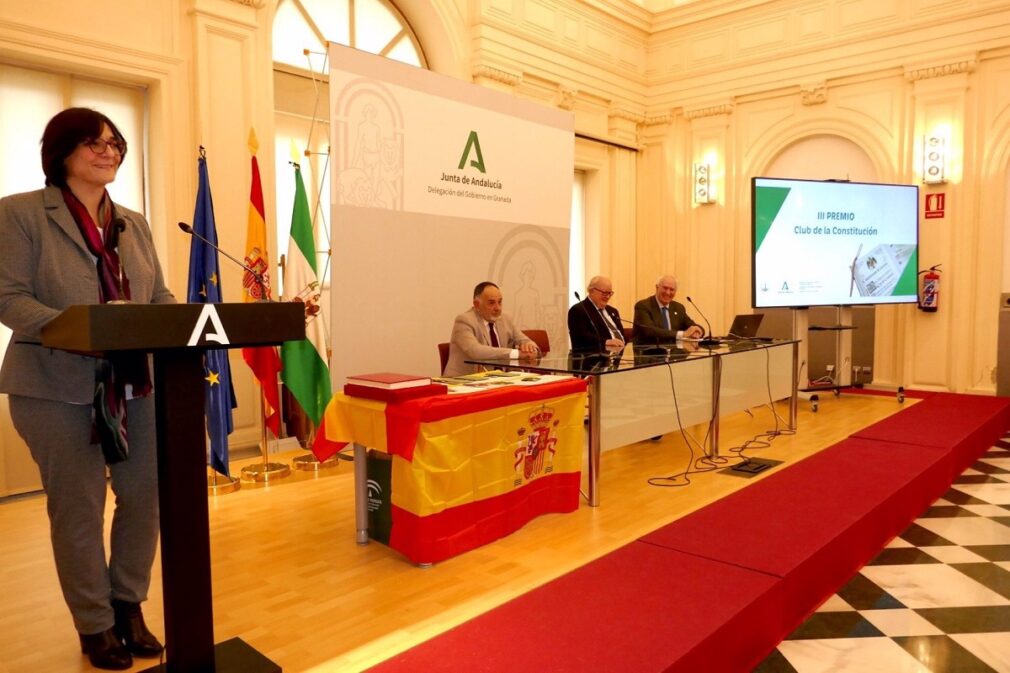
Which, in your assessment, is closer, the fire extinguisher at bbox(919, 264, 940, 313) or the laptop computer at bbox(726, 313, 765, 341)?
the laptop computer at bbox(726, 313, 765, 341)

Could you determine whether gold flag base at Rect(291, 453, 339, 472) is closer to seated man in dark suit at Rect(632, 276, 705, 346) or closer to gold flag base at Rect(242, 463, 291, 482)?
gold flag base at Rect(242, 463, 291, 482)

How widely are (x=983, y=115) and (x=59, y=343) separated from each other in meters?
7.64

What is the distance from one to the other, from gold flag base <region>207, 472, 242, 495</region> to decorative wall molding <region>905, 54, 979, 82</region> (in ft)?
22.7

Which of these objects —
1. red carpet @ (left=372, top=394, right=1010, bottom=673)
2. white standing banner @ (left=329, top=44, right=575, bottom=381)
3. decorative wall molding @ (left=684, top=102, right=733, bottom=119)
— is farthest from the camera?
decorative wall molding @ (left=684, top=102, right=733, bottom=119)

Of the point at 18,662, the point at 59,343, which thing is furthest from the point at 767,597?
the point at 18,662

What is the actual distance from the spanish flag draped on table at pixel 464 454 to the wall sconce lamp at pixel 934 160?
527cm

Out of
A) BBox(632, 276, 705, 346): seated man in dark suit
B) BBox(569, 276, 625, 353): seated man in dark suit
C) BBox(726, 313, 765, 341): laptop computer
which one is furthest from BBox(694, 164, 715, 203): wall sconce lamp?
BBox(569, 276, 625, 353): seated man in dark suit

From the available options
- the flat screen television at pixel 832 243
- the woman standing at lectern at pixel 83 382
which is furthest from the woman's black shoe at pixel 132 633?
the flat screen television at pixel 832 243

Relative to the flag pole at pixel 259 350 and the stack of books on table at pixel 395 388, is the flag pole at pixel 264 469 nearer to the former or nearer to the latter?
the flag pole at pixel 259 350

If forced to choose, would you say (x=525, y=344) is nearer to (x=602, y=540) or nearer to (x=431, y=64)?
(x=602, y=540)

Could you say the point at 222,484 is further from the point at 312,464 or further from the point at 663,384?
the point at 663,384

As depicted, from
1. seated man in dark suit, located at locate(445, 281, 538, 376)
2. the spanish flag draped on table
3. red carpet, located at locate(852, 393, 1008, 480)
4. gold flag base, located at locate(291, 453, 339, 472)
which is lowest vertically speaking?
gold flag base, located at locate(291, 453, 339, 472)

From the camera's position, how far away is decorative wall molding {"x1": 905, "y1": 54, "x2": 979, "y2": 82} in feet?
21.8

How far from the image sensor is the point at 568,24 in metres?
7.64
